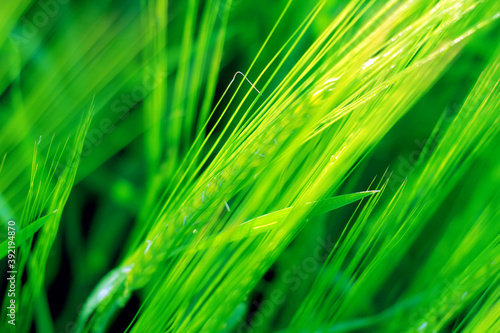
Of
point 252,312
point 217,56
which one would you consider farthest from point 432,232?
point 217,56

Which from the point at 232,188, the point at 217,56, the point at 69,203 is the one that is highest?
the point at 217,56

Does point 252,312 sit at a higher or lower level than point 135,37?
lower

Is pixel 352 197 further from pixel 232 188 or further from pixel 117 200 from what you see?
pixel 117 200

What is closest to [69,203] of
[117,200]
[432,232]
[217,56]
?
[117,200]

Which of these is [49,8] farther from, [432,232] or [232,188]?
[432,232]

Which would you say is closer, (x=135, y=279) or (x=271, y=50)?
(x=135, y=279)

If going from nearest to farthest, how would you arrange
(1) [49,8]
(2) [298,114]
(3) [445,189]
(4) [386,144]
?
(2) [298,114] < (3) [445,189] < (1) [49,8] < (4) [386,144]

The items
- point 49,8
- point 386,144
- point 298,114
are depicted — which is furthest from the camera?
point 386,144
